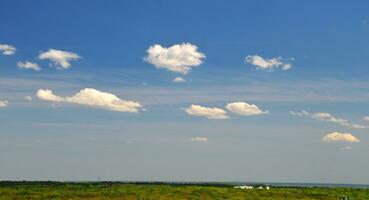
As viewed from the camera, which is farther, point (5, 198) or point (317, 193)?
point (317, 193)

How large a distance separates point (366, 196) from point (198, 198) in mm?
33685

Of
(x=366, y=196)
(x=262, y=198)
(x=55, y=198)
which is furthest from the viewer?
(x=366, y=196)

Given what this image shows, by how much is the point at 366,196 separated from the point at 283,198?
17748 millimetres

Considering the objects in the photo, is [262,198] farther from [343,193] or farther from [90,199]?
[90,199]

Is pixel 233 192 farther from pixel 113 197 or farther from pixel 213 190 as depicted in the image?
pixel 113 197

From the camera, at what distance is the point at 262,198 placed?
99500 mm

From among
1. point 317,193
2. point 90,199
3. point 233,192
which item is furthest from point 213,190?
point 90,199

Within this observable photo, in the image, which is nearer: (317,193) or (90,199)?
(90,199)

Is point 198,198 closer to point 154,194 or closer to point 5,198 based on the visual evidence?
point 154,194

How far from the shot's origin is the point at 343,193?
112 meters

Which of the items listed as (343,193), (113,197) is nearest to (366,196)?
(343,193)

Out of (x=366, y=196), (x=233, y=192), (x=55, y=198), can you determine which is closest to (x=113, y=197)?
(x=55, y=198)

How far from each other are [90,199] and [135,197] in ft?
25.7

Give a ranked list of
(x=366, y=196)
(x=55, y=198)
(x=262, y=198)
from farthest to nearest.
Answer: (x=366, y=196) → (x=262, y=198) → (x=55, y=198)
